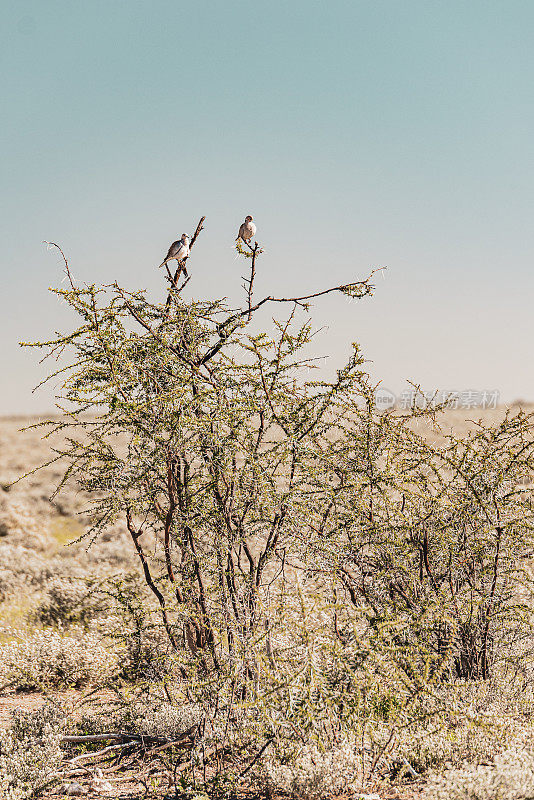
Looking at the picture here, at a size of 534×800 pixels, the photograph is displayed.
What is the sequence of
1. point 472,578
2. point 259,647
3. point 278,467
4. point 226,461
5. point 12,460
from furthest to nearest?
1. point 12,460
2. point 472,578
3. point 278,467
4. point 226,461
5. point 259,647

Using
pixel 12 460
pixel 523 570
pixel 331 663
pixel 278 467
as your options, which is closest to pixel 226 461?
pixel 278 467

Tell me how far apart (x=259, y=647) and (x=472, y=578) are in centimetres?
194

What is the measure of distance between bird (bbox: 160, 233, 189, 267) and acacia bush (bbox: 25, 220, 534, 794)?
17cm

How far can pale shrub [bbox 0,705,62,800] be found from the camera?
3977mm

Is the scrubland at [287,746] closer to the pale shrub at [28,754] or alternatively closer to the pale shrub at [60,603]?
the pale shrub at [28,754]

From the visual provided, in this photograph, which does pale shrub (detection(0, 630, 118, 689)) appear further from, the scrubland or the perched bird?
the perched bird

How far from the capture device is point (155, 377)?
4273mm

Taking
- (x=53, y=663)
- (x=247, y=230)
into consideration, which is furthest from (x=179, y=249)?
(x=53, y=663)

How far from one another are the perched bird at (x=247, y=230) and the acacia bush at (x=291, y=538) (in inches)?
5.2

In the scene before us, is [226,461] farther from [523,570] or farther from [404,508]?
[523,570]

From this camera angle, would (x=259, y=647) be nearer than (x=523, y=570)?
Yes

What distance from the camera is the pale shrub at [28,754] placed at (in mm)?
3977

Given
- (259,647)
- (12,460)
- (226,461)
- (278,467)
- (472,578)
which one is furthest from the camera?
(12,460)

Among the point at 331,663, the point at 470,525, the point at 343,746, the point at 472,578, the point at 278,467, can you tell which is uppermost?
the point at 278,467
